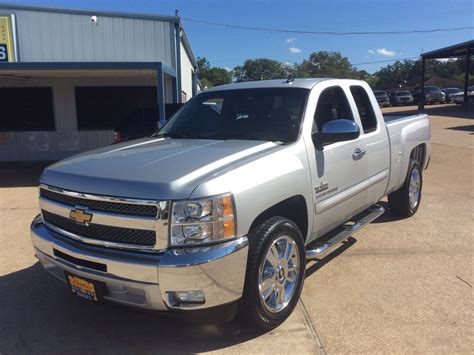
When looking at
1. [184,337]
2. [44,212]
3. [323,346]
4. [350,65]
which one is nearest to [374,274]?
[323,346]

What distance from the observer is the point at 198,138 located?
4289mm

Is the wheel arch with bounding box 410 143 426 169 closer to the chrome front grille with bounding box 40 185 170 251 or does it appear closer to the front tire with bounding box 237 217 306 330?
the front tire with bounding box 237 217 306 330

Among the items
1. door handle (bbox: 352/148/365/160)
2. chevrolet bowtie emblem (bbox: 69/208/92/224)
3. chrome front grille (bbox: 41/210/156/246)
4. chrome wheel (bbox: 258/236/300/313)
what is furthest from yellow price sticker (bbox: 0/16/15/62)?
chrome wheel (bbox: 258/236/300/313)

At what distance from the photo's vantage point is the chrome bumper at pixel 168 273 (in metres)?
2.81

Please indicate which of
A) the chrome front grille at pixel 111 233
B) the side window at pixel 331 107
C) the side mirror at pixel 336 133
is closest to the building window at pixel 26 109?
the side window at pixel 331 107

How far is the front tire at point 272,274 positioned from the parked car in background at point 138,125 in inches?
266

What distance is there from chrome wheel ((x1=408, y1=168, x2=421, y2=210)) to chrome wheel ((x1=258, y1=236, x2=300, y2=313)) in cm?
339

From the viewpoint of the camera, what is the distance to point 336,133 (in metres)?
3.87

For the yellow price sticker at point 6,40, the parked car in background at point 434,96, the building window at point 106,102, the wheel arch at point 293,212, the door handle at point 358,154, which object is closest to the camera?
the wheel arch at point 293,212

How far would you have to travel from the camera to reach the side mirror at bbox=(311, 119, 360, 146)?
12.7 ft

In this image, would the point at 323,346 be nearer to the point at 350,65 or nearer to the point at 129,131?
the point at 129,131

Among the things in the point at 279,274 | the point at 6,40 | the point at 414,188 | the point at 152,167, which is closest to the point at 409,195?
the point at 414,188

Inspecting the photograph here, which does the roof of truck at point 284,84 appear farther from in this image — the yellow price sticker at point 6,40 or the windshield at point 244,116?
the yellow price sticker at point 6,40

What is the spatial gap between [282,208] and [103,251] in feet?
4.78
